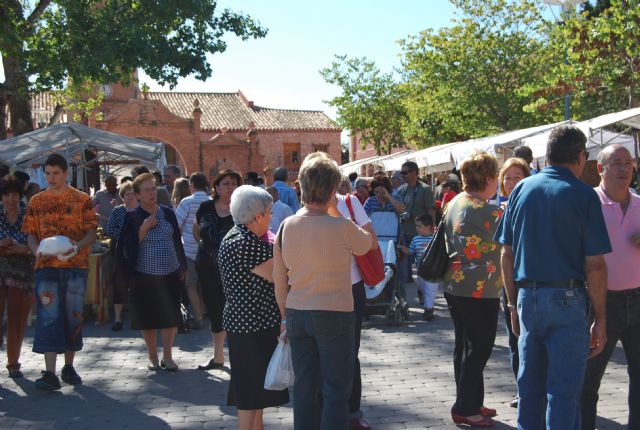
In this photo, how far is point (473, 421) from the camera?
16.9 feet

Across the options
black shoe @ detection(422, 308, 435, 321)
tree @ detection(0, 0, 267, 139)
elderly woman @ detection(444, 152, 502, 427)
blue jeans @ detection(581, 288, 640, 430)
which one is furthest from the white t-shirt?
tree @ detection(0, 0, 267, 139)

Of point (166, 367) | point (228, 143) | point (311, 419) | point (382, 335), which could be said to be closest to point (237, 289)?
point (311, 419)

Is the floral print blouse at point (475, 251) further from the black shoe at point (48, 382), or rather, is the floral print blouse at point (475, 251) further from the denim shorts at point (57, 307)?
the black shoe at point (48, 382)

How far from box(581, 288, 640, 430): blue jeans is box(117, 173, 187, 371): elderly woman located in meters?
3.92

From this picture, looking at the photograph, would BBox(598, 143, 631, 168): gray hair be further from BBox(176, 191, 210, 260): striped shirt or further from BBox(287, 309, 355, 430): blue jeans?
BBox(176, 191, 210, 260): striped shirt

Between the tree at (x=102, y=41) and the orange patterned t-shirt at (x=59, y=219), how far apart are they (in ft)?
35.7

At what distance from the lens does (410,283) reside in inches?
519

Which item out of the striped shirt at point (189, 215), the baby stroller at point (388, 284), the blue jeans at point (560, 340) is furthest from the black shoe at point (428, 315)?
the blue jeans at point (560, 340)

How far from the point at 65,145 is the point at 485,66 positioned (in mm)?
18770

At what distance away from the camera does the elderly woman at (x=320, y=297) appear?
158 inches

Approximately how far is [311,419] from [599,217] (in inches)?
71.1

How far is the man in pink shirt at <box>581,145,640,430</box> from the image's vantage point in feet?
14.3

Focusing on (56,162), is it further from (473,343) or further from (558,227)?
(558,227)

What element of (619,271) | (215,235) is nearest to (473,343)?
(619,271)
